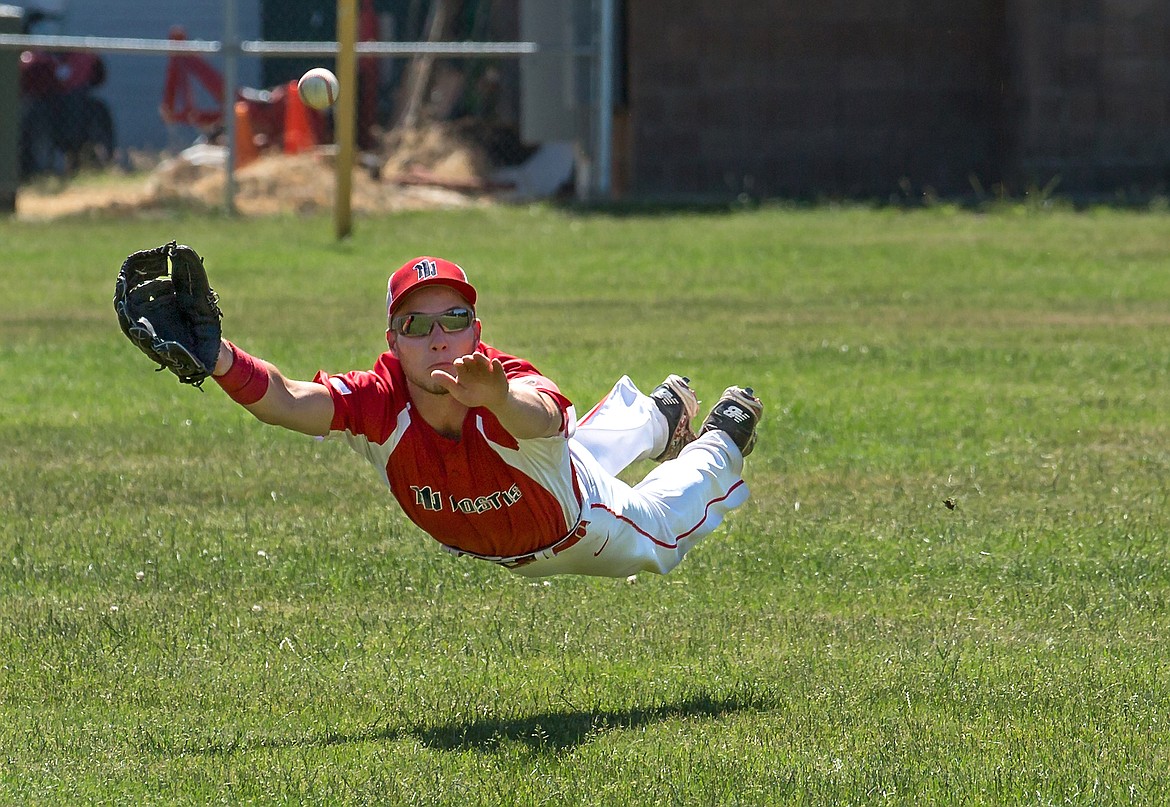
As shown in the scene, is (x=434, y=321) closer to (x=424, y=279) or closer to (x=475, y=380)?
(x=424, y=279)

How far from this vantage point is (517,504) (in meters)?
5.64

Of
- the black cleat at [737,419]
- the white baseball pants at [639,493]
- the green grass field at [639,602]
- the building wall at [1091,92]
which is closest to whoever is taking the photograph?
the green grass field at [639,602]

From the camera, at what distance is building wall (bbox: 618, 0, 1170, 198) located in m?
21.8

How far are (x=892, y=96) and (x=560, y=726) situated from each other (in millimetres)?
18324

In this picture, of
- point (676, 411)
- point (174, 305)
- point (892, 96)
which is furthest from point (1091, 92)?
point (174, 305)

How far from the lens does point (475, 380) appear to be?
503 cm

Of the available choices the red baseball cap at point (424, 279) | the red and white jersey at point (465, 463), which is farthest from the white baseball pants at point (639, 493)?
the red baseball cap at point (424, 279)

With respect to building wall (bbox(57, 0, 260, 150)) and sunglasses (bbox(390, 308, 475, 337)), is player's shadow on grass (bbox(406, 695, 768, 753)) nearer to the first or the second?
sunglasses (bbox(390, 308, 475, 337))

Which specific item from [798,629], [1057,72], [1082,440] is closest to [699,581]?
[798,629]

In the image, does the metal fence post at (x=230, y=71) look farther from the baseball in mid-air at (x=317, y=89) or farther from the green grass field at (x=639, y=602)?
the baseball in mid-air at (x=317, y=89)

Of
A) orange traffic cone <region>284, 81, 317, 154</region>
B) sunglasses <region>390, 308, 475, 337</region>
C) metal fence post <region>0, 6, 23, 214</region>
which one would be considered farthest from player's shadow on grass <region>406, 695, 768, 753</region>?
orange traffic cone <region>284, 81, 317, 154</region>

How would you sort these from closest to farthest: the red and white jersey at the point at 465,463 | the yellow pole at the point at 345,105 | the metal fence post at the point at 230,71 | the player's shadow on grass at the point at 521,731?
the player's shadow on grass at the point at 521,731
the red and white jersey at the point at 465,463
the yellow pole at the point at 345,105
the metal fence post at the point at 230,71

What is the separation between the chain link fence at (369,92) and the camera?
72.8ft

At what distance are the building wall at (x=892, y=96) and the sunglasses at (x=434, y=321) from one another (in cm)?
1721
